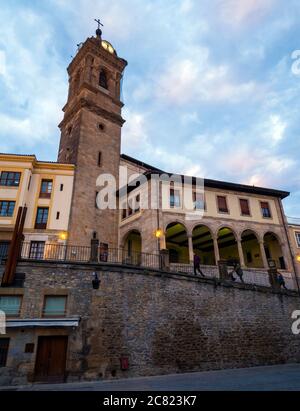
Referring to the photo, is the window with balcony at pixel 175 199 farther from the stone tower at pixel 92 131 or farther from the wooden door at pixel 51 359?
the wooden door at pixel 51 359

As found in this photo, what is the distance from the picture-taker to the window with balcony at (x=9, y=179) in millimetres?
21406

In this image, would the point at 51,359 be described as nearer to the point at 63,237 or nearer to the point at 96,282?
the point at 96,282

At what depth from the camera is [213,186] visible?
977 inches

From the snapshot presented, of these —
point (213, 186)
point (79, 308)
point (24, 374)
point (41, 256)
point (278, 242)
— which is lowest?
point (24, 374)

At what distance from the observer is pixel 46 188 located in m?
22.8

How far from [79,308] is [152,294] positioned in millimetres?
3576

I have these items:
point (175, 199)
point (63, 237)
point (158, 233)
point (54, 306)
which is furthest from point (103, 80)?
point (54, 306)

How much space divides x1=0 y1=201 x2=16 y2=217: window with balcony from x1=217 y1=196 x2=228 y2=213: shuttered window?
15.9 metres

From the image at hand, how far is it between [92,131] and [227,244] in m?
16.6

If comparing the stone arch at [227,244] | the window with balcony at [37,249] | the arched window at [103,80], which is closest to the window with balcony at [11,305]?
the window with balcony at [37,249]

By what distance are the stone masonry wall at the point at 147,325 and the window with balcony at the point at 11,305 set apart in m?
0.34

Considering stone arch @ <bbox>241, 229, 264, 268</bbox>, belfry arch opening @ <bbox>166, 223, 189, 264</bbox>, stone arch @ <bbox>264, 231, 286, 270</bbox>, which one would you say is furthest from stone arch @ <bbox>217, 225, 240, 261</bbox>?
belfry arch opening @ <bbox>166, 223, 189, 264</bbox>

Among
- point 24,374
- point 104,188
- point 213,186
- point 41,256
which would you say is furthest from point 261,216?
point 24,374
